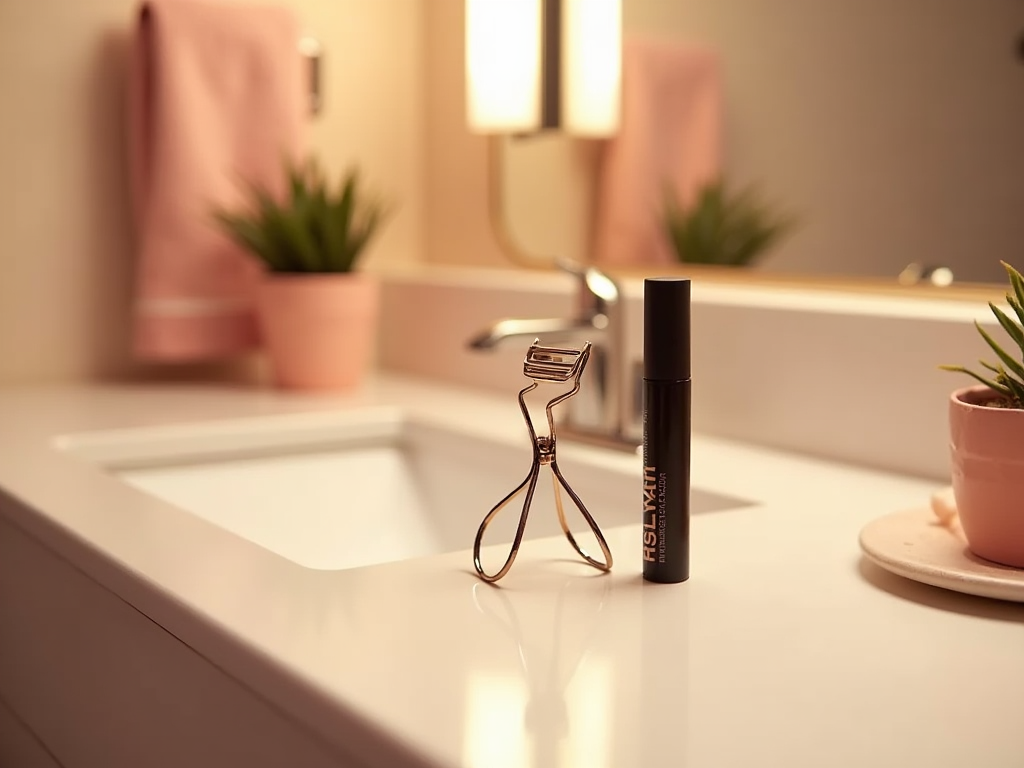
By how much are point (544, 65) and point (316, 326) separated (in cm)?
44

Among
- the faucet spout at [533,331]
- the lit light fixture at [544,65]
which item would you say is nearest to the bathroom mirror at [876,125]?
the lit light fixture at [544,65]

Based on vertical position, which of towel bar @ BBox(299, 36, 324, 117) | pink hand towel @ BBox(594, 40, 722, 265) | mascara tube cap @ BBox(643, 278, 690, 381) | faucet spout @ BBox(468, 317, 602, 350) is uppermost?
towel bar @ BBox(299, 36, 324, 117)

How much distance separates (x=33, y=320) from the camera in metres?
1.51

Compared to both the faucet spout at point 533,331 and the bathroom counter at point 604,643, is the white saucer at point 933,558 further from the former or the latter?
the faucet spout at point 533,331

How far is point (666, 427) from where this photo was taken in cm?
70

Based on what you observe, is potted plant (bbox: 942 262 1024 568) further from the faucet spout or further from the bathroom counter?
the faucet spout

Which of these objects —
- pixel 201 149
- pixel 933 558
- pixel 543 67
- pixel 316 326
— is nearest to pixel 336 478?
pixel 316 326

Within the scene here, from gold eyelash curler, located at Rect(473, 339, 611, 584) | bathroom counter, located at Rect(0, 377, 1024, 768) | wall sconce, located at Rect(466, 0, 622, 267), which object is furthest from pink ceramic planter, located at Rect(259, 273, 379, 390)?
gold eyelash curler, located at Rect(473, 339, 611, 584)

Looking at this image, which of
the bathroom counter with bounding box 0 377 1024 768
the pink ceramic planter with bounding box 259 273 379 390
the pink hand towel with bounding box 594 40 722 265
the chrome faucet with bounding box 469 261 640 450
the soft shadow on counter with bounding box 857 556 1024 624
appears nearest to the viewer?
the bathroom counter with bounding box 0 377 1024 768

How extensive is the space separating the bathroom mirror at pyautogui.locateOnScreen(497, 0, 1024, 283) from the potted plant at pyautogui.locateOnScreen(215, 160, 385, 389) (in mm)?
452

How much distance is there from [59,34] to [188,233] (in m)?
0.29

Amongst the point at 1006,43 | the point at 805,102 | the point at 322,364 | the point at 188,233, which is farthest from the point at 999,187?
the point at 188,233

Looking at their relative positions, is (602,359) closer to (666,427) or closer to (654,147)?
(654,147)

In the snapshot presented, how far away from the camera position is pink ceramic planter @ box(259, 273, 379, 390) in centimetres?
144
